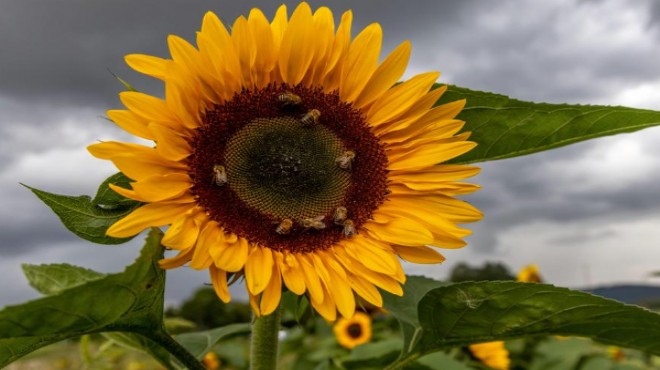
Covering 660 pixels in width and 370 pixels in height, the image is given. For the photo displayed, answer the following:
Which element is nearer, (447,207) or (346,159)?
(447,207)

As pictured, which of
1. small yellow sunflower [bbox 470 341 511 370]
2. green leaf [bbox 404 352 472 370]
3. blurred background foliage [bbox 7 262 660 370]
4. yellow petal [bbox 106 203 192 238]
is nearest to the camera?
yellow petal [bbox 106 203 192 238]

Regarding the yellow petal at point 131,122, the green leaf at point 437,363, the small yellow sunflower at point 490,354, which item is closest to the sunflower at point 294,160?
the yellow petal at point 131,122

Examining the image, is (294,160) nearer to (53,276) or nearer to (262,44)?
(262,44)

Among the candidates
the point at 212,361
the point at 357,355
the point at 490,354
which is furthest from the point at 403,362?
the point at 212,361

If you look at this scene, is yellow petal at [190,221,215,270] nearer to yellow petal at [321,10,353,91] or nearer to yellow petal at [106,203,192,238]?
yellow petal at [106,203,192,238]

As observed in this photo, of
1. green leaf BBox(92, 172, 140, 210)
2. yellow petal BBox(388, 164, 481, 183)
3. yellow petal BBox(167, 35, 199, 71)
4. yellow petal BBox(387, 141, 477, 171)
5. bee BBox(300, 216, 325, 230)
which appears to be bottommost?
green leaf BBox(92, 172, 140, 210)

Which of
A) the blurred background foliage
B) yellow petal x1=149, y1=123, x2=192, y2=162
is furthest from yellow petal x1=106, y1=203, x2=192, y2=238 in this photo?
the blurred background foliage
